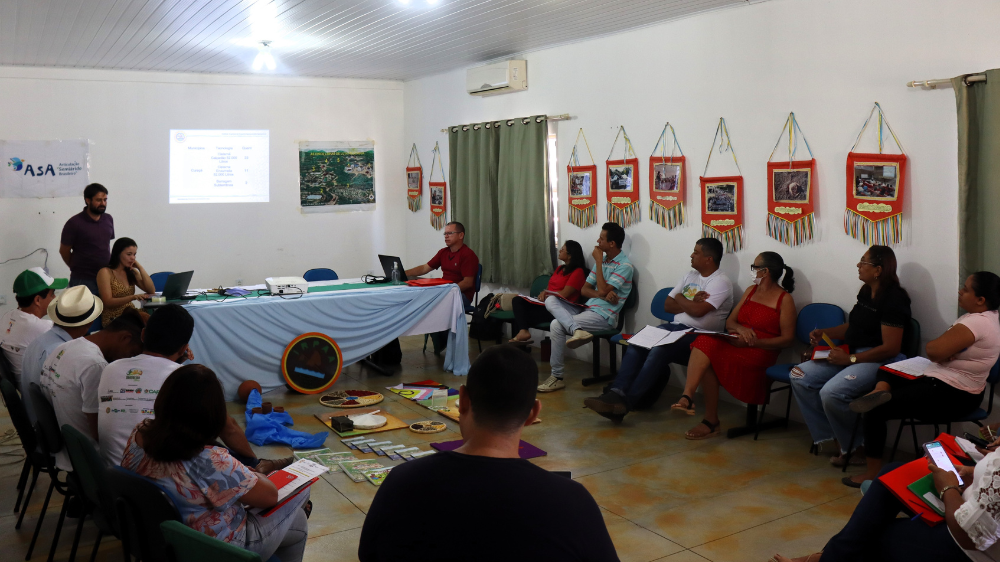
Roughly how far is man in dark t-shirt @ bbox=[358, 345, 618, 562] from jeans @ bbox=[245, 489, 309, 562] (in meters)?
0.89

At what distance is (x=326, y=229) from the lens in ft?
28.1

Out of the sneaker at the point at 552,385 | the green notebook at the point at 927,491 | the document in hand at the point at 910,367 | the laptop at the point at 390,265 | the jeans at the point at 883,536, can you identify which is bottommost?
the sneaker at the point at 552,385

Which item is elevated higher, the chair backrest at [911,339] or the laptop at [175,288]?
the laptop at [175,288]

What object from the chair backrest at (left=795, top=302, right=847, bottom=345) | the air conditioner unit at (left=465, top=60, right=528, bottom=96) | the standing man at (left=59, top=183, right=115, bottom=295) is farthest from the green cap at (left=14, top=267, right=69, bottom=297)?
the air conditioner unit at (left=465, top=60, right=528, bottom=96)

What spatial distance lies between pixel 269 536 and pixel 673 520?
1.88 meters

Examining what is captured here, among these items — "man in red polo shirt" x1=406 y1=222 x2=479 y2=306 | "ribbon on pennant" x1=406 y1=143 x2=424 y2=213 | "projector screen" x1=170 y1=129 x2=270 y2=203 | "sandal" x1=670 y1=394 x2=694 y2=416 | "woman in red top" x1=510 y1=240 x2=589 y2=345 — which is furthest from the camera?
"ribbon on pennant" x1=406 y1=143 x2=424 y2=213

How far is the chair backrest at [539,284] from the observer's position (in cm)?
659

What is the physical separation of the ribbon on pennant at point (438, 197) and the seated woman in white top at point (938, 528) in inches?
244

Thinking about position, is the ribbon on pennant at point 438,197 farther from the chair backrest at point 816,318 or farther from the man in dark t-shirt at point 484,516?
the man in dark t-shirt at point 484,516

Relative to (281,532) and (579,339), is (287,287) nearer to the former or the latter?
(579,339)

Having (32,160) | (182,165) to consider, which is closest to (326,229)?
(182,165)

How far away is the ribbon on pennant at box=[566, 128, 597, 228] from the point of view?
6375mm

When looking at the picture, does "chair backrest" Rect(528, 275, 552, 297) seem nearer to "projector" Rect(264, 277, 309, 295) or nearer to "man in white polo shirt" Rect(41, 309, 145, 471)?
"projector" Rect(264, 277, 309, 295)

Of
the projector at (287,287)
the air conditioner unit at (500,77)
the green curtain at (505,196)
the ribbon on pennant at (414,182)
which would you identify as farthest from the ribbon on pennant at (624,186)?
the ribbon on pennant at (414,182)
